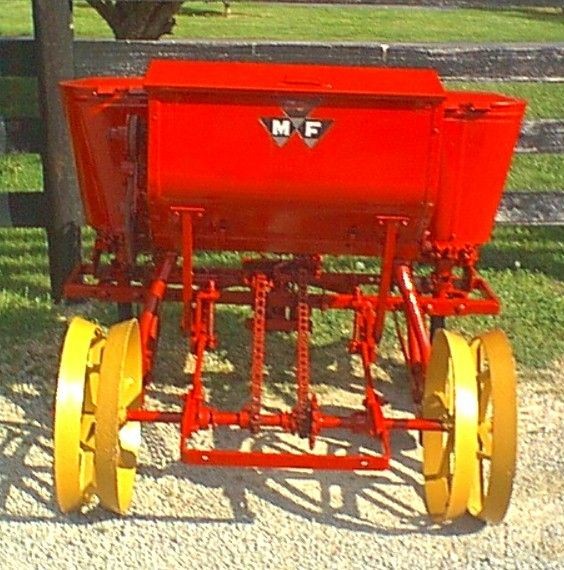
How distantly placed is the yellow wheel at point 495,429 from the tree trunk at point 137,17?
698 cm

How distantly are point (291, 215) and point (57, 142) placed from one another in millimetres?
2201

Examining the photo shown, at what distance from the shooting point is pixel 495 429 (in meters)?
3.72

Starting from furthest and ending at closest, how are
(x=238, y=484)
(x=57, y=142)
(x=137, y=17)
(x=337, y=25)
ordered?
1. (x=337, y=25)
2. (x=137, y=17)
3. (x=57, y=142)
4. (x=238, y=484)

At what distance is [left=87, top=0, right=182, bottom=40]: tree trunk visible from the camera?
10.4 meters

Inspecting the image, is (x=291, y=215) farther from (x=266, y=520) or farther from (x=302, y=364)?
(x=266, y=520)

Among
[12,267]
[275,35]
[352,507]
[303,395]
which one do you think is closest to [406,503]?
[352,507]

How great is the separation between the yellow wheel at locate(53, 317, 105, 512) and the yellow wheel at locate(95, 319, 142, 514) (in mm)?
89

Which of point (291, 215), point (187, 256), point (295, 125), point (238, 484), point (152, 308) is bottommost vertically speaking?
point (238, 484)

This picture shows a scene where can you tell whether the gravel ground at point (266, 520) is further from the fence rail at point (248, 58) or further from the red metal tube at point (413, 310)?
the fence rail at point (248, 58)

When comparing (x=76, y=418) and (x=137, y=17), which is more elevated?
(x=76, y=418)

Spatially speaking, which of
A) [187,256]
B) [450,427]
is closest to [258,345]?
[187,256]

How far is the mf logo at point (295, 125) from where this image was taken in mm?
3754

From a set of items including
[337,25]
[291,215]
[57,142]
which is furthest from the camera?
[337,25]

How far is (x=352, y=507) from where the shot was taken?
13.7 feet
